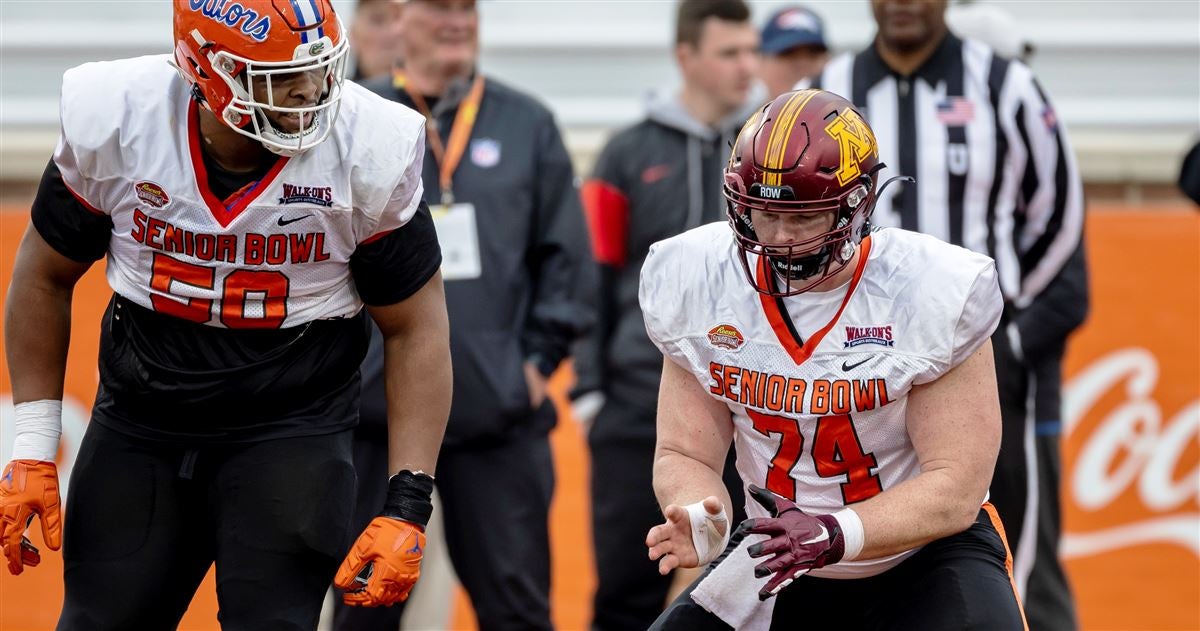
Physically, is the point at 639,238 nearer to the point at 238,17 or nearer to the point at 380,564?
the point at 380,564

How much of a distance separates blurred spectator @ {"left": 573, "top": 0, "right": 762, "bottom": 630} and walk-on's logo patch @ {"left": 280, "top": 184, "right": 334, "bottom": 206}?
226 cm

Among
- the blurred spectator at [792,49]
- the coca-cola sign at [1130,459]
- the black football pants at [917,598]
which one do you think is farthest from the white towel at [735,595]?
the blurred spectator at [792,49]

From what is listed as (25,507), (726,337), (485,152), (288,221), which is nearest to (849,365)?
(726,337)

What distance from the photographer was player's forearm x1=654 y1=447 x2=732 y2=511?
3285mm

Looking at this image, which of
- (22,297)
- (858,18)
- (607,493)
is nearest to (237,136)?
(22,297)

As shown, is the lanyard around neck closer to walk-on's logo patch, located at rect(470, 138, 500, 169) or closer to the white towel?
walk-on's logo patch, located at rect(470, 138, 500, 169)

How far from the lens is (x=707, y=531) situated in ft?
10.4

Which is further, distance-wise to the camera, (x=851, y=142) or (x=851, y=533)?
(x=851, y=142)

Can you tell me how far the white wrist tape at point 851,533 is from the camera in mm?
3074

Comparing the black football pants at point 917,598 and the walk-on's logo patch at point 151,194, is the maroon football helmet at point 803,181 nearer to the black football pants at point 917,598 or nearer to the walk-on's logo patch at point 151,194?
the black football pants at point 917,598

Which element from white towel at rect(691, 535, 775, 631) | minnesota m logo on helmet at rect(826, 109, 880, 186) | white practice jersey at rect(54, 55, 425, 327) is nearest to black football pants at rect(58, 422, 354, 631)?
white practice jersey at rect(54, 55, 425, 327)

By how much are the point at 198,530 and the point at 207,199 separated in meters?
0.67

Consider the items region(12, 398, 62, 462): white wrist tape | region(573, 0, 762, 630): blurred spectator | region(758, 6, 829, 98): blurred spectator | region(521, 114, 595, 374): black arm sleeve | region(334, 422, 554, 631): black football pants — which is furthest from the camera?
region(758, 6, 829, 98): blurred spectator

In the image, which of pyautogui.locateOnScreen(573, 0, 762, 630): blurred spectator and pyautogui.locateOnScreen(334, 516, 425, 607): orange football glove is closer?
pyautogui.locateOnScreen(334, 516, 425, 607): orange football glove
